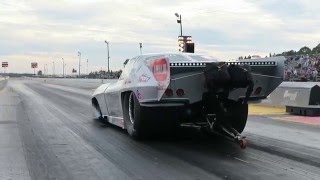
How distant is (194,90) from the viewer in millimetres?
9570

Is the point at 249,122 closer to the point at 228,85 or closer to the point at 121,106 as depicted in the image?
the point at 121,106

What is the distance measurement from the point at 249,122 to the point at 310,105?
12.8ft

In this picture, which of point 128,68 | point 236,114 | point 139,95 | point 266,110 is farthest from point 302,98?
point 139,95

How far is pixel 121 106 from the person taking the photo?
11719 mm

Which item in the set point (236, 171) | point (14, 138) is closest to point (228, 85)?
point (236, 171)

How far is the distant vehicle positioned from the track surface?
16.5 inches

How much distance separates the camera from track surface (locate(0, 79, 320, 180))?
24.1 ft

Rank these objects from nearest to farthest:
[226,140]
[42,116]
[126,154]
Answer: [126,154], [226,140], [42,116]

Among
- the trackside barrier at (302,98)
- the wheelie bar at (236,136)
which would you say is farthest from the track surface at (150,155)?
the trackside barrier at (302,98)

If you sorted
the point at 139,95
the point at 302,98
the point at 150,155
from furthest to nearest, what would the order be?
the point at 302,98 < the point at 139,95 < the point at 150,155

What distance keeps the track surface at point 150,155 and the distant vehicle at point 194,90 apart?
1.37 ft

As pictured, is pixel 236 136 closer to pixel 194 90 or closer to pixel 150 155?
pixel 194 90

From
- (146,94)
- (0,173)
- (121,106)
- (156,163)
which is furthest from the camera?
(121,106)

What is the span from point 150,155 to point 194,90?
1548 millimetres
